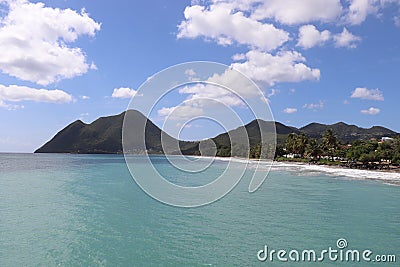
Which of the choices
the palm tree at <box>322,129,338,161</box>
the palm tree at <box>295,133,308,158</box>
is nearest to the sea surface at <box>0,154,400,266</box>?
the palm tree at <box>322,129,338,161</box>

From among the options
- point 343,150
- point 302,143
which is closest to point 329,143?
point 343,150

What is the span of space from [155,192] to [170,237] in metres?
16.4

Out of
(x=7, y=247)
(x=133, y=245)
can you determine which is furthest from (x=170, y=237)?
(x=7, y=247)

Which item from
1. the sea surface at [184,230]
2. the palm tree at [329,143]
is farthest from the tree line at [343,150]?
the sea surface at [184,230]

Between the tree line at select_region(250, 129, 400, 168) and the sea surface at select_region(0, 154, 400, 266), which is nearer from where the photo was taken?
the sea surface at select_region(0, 154, 400, 266)

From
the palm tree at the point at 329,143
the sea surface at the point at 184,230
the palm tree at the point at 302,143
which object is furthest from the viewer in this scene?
the palm tree at the point at 302,143

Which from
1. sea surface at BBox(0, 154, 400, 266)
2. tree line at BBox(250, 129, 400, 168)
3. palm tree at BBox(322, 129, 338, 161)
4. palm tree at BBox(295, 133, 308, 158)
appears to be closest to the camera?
sea surface at BBox(0, 154, 400, 266)

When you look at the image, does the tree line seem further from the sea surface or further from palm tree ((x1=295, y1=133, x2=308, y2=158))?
the sea surface

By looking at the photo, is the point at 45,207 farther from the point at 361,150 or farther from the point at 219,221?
the point at 361,150

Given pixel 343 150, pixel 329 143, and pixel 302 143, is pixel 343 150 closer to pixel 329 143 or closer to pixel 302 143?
pixel 329 143

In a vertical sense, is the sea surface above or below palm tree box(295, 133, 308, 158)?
below

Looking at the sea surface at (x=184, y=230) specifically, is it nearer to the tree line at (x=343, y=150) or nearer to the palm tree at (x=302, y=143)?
the tree line at (x=343, y=150)

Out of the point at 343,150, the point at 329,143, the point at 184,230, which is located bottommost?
the point at 184,230

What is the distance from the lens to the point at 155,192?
101ft
